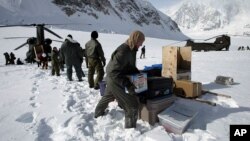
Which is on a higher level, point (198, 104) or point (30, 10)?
point (30, 10)

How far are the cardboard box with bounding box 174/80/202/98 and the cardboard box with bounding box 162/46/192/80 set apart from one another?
501 millimetres

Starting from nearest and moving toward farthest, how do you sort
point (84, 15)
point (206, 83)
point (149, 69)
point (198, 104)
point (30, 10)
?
point (198, 104), point (149, 69), point (206, 83), point (30, 10), point (84, 15)

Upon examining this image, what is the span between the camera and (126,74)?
4.69m

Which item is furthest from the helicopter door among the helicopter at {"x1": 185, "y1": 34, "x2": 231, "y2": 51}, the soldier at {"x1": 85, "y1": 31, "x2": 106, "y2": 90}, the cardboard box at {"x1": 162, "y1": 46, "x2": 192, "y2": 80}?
the helicopter at {"x1": 185, "y1": 34, "x2": 231, "y2": 51}

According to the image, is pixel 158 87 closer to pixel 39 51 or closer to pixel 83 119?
pixel 83 119

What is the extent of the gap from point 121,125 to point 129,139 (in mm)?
573

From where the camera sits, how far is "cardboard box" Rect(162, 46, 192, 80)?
7.01 m

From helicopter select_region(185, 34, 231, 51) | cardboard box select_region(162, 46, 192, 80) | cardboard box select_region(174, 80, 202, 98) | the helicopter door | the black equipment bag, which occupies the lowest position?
cardboard box select_region(174, 80, 202, 98)

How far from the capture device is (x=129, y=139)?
14.1ft

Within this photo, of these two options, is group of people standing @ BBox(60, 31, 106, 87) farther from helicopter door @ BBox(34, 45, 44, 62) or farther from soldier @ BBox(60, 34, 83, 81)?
helicopter door @ BBox(34, 45, 44, 62)

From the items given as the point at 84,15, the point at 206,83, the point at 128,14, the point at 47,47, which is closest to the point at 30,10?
the point at 84,15

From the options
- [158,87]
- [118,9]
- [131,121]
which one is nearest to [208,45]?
[158,87]

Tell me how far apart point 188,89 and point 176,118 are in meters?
1.65

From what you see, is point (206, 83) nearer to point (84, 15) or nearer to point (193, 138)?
point (193, 138)
